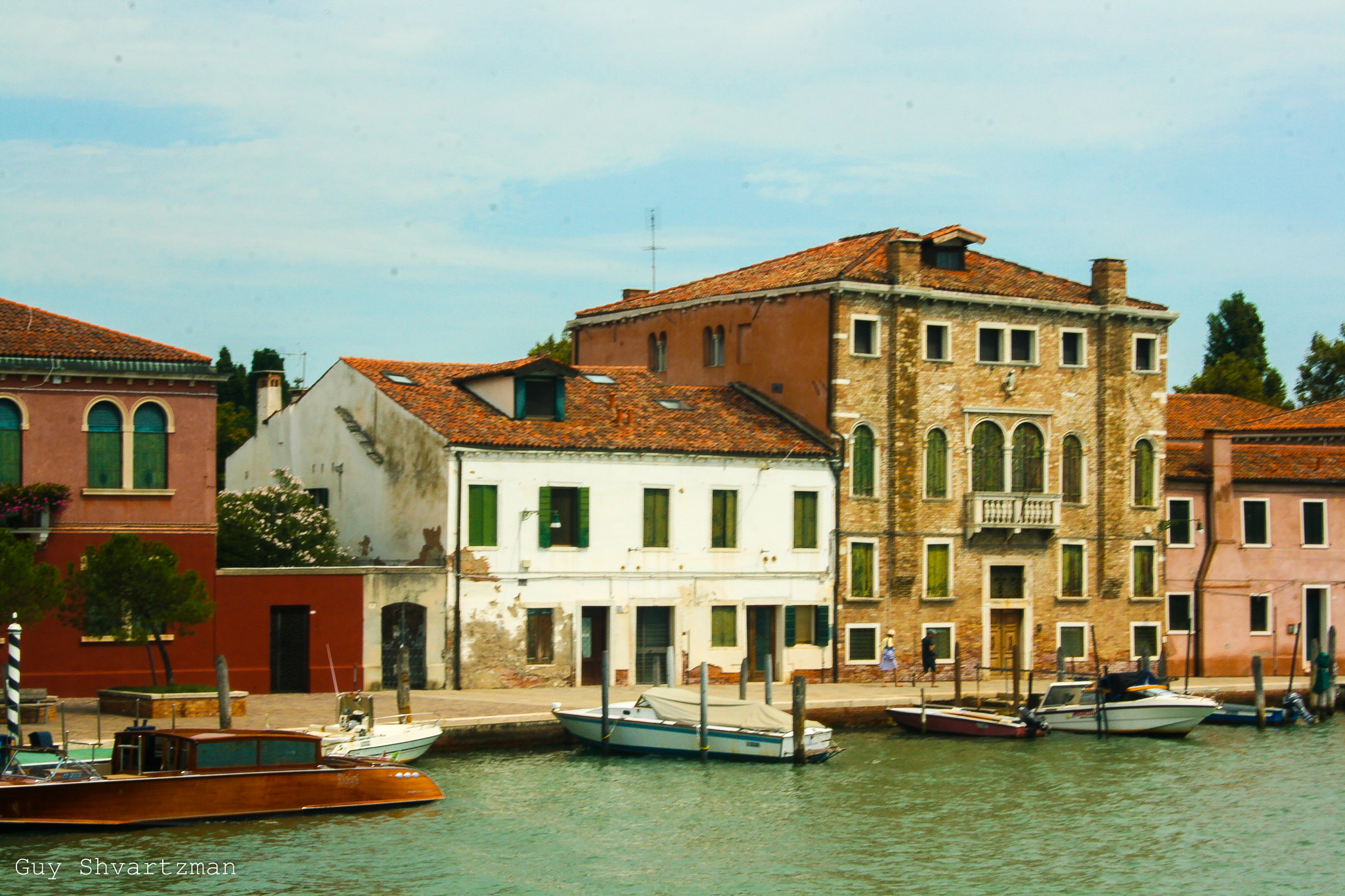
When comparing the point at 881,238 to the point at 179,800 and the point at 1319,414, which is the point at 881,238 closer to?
the point at 1319,414

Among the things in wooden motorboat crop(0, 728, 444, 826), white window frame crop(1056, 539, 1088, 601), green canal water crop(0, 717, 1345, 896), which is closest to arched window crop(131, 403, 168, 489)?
green canal water crop(0, 717, 1345, 896)

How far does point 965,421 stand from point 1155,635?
795cm

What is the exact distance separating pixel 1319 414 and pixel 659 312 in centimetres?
2040

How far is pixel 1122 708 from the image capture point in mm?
36375

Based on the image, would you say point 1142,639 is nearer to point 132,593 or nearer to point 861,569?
point 861,569

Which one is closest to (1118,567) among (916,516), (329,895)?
(916,516)

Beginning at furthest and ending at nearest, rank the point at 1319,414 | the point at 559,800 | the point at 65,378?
the point at 1319,414
the point at 65,378
the point at 559,800

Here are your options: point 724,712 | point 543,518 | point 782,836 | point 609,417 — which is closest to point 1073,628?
point 609,417

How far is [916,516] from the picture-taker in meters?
41.2

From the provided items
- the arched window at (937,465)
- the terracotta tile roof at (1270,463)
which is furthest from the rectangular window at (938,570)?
the terracotta tile roof at (1270,463)

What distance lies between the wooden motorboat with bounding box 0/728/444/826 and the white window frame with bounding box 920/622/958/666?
1806cm

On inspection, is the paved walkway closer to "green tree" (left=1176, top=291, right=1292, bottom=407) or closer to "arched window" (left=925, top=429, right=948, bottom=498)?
"arched window" (left=925, top=429, right=948, bottom=498)

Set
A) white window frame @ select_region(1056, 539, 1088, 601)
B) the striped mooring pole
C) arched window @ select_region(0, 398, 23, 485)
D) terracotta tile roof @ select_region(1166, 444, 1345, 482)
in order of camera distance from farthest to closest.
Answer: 1. terracotta tile roof @ select_region(1166, 444, 1345, 482)
2. white window frame @ select_region(1056, 539, 1088, 601)
3. arched window @ select_region(0, 398, 23, 485)
4. the striped mooring pole

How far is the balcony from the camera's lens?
41.5m
